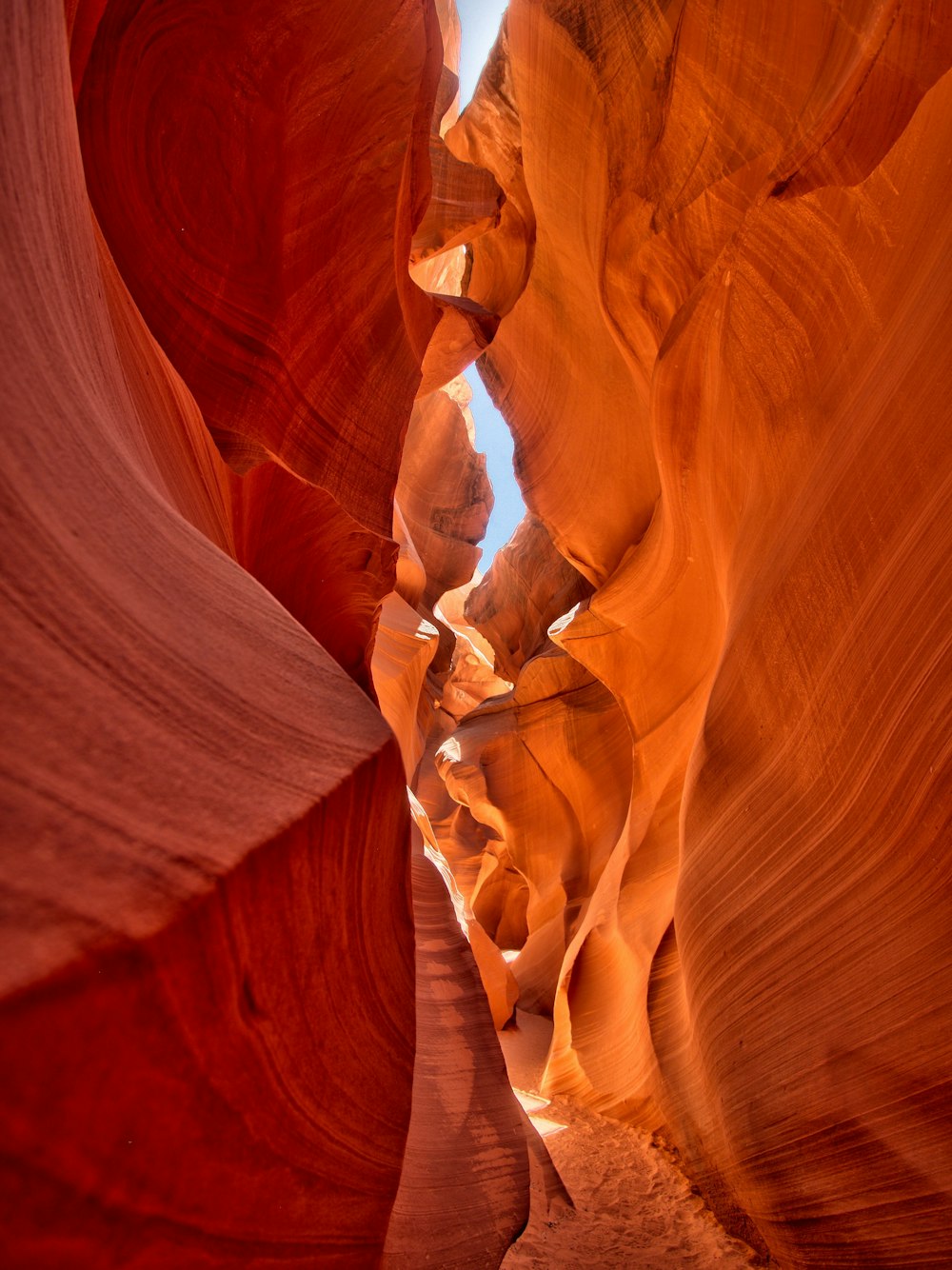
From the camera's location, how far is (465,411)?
51.1ft

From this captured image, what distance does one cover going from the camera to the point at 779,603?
9.78 feet

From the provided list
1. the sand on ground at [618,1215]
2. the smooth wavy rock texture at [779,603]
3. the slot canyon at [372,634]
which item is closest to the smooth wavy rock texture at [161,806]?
the slot canyon at [372,634]

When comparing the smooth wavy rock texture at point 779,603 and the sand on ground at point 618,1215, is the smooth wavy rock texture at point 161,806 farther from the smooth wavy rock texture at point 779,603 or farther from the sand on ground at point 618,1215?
the smooth wavy rock texture at point 779,603

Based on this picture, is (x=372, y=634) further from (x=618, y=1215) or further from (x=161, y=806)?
(x=161, y=806)

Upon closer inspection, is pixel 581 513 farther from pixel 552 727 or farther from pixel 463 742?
pixel 463 742

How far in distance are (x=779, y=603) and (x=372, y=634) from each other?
229 centimetres

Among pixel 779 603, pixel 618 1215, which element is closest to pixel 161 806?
pixel 779 603

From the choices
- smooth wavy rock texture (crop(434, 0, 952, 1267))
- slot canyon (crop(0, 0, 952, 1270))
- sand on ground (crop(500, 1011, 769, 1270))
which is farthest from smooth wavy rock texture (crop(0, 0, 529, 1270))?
smooth wavy rock texture (crop(434, 0, 952, 1267))

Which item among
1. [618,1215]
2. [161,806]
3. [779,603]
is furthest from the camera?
[618,1215]

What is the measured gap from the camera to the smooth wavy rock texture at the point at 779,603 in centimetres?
228

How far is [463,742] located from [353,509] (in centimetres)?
629

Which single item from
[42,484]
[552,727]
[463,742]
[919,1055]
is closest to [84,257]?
[42,484]

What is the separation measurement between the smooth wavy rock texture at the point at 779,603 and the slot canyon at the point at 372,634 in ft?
0.06

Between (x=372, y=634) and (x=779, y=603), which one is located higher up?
(x=372, y=634)
